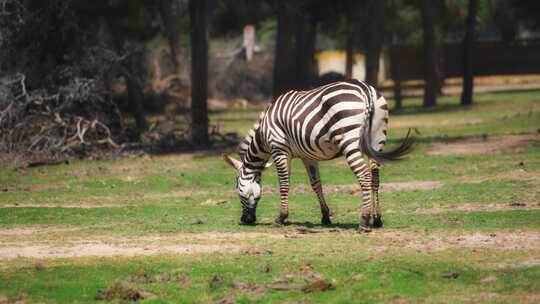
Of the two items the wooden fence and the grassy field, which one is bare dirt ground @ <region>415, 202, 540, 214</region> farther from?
the wooden fence

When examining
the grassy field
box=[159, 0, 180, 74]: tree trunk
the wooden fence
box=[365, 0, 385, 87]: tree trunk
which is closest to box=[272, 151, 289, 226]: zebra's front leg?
the grassy field

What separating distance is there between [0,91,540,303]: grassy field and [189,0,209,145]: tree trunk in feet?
8.00

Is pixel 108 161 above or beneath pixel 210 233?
beneath

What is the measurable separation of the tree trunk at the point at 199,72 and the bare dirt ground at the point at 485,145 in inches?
241

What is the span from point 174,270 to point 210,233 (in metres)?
2.89

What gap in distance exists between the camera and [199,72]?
27328 millimetres

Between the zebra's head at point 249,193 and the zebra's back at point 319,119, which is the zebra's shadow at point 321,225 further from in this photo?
the zebra's back at point 319,119

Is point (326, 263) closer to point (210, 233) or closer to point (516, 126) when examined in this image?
point (210, 233)

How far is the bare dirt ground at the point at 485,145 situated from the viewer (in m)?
23.5

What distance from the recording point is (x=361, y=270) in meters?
10.8

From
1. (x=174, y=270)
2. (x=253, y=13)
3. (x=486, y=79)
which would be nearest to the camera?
(x=174, y=270)

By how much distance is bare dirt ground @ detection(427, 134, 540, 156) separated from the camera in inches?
923

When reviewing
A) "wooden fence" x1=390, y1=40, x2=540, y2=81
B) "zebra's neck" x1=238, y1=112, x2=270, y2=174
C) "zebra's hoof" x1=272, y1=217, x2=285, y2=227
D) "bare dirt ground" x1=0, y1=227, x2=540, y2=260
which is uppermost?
"zebra's neck" x1=238, y1=112, x2=270, y2=174

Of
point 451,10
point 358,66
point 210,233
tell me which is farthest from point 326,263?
point 358,66
